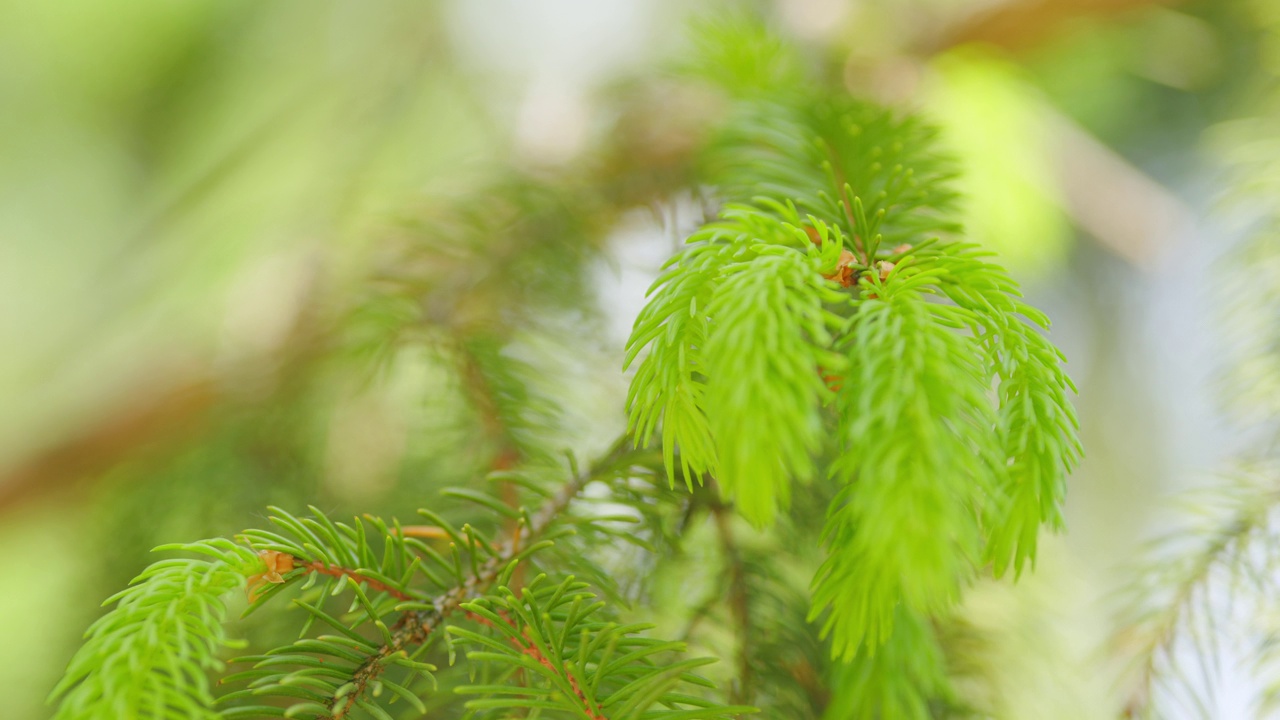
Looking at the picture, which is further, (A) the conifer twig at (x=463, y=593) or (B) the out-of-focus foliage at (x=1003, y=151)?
(B) the out-of-focus foliage at (x=1003, y=151)

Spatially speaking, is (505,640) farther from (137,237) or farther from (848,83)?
(137,237)

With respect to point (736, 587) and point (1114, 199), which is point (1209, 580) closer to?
point (736, 587)

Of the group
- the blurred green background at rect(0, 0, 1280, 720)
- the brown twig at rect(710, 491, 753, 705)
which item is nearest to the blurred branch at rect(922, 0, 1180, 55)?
the blurred green background at rect(0, 0, 1280, 720)

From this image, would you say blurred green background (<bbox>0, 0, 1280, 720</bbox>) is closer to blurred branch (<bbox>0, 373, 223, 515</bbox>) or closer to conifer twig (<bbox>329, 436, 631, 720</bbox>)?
blurred branch (<bbox>0, 373, 223, 515</bbox>)

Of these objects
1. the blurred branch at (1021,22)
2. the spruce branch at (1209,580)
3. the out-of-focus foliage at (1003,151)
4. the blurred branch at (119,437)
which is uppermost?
the blurred branch at (1021,22)

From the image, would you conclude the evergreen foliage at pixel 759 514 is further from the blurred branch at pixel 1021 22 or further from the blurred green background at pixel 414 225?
the blurred branch at pixel 1021 22

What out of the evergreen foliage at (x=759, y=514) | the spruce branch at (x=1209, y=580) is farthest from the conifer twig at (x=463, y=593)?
the spruce branch at (x=1209, y=580)
